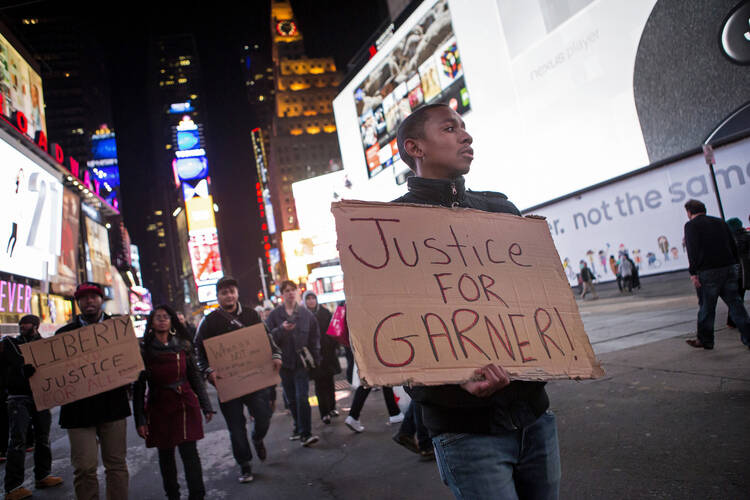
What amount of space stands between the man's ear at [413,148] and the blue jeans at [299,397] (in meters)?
4.71

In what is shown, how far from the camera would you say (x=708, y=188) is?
11484 mm

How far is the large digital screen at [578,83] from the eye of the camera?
36.1 feet

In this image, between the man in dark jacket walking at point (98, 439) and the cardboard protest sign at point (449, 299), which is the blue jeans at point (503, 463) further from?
the man in dark jacket walking at point (98, 439)

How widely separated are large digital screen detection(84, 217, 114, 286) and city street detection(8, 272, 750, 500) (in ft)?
131

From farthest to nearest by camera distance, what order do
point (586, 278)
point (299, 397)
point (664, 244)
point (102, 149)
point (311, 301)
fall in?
point (102, 149) < point (586, 278) < point (664, 244) < point (311, 301) < point (299, 397)

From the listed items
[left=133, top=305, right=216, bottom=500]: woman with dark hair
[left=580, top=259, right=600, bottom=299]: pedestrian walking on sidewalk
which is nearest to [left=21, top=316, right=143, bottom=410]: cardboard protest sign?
[left=133, top=305, right=216, bottom=500]: woman with dark hair

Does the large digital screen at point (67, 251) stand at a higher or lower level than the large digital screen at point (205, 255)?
lower

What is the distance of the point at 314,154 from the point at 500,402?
12623cm

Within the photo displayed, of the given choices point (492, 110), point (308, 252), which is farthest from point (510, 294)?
point (308, 252)

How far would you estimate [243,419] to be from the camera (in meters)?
5.09

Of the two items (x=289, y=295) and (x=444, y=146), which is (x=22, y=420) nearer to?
(x=289, y=295)

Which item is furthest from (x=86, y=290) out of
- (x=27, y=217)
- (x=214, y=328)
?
(x=27, y=217)

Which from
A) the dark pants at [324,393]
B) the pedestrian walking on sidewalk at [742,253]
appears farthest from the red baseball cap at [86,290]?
the pedestrian walking on sidewalk at [742,253]

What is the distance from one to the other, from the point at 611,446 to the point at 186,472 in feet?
11.7
